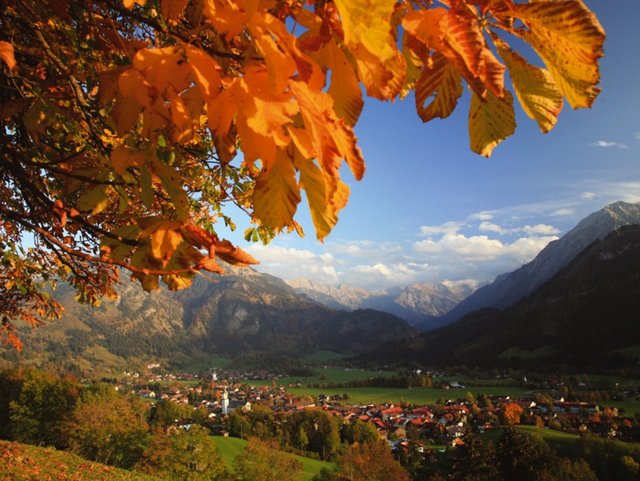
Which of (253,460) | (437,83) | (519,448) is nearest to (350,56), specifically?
(437,83)

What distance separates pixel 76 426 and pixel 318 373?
114 metres

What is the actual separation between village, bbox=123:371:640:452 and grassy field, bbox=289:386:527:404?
3.94 feet

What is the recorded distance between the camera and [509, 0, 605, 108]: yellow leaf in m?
0.73

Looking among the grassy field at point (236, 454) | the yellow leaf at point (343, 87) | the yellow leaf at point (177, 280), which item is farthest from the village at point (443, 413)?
the yellow leaf at point (343, 87)

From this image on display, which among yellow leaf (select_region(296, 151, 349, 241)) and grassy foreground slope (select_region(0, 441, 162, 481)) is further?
grassy foreground slope (select_region(0, 441, 162, 481))

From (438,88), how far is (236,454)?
2471 inches

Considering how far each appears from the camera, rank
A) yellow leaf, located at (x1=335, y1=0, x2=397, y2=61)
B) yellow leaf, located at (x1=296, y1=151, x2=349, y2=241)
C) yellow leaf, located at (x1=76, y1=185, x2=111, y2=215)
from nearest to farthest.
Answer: yellow leaf, located at (x1=335, y1=0, x2=397, y2=61)
yellow leaf, located at (x1=296, y1=151, x2=349, y2=241)
yellow leaf, located at (x1=76, y1=185, x2=111, y2=215)

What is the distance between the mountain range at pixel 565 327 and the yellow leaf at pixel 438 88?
435 feet

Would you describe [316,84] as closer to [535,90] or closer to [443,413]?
[535,90]

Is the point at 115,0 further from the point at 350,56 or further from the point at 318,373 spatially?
the point at 318,373

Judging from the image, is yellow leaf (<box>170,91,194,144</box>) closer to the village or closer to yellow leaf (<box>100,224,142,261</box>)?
yellow leaf (<box>100,224,142,261</box>)

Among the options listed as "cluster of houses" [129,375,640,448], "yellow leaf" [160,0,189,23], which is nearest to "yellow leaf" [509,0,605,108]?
"yellow leaf" [160,0,189,23]

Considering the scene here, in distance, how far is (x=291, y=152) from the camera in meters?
0.89

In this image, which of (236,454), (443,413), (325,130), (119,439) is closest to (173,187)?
(325,130)
